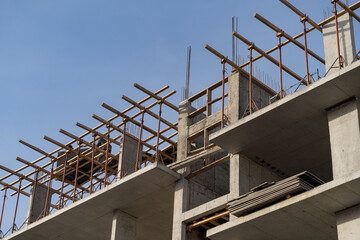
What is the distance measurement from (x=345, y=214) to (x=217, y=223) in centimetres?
672

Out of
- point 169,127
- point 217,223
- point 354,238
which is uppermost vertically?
point 169,127

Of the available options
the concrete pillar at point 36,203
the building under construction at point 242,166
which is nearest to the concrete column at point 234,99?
the building under construction at point 242,166

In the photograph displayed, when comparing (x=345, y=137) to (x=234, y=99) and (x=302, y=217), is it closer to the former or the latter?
(x=302, y=217)

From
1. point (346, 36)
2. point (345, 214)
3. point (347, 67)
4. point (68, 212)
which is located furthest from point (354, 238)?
point (68, 212)

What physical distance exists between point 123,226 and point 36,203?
7.65m

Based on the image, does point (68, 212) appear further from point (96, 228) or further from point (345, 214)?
point (345, 214)

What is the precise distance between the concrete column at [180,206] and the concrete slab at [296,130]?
110 inches

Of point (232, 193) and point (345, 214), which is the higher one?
point (232, 193)

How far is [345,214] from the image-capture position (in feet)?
71.4

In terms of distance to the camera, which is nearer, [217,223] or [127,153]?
[217,223]

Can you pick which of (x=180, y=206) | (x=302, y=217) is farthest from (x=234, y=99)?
(x=302, y=217)

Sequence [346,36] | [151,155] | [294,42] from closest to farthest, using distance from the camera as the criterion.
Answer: [346,36]
[294,42]
[151,155]

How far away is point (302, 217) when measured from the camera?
22.6 metres

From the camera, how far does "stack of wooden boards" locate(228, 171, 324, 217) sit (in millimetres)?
22031
